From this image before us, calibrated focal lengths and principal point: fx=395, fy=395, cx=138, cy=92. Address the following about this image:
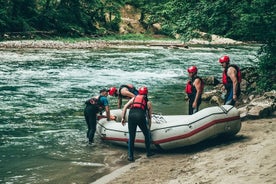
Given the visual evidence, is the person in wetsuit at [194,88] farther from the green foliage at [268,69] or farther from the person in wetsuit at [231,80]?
the green foliage at [268,69]

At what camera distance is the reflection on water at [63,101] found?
25.6 ft

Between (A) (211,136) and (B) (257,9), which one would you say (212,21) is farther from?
(A) (211,136)

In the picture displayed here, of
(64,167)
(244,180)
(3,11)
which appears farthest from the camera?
(3,11)

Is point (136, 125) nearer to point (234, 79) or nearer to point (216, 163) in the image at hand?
point (216, 163)

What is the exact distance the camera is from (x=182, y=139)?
8.07 meters

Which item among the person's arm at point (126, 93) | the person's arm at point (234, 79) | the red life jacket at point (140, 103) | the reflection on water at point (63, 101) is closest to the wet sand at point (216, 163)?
the reflection on water at point (63, 101)

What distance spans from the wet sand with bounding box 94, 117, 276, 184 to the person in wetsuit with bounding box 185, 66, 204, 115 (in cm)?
123

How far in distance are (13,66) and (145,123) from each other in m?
16.4

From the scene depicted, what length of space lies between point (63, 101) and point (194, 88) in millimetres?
6171

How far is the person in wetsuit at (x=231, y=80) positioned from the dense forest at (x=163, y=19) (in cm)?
231

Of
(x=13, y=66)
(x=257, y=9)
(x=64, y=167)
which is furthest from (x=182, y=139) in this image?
(x=13, y=66)

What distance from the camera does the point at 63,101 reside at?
14.3 metres

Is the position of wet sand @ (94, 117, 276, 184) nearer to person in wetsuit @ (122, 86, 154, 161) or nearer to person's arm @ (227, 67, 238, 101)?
person in wetsuit @ (122, 86, 154, 161)

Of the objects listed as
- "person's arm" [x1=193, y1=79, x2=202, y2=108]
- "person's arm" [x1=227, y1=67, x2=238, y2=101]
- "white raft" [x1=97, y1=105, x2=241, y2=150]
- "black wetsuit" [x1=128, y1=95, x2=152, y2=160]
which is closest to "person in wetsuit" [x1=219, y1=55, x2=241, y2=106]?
"person's arm" [x1=227, y1=67, x2=238, y2=101]
